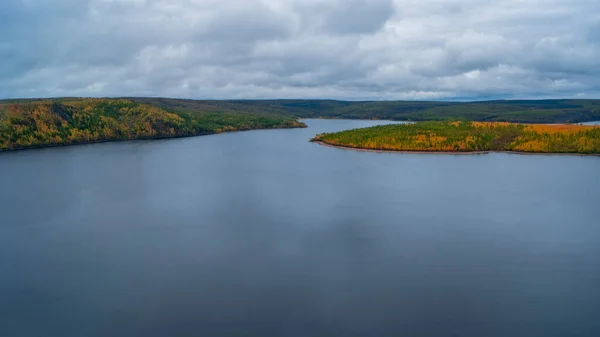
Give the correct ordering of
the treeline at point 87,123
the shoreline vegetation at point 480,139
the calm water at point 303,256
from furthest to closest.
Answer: the treeline at point 87,123 → the shoreline vegetation at point 480,139 → the calm water at point 303,256

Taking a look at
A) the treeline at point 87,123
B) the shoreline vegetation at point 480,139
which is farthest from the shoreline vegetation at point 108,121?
the shoreline vegetation at point 480,139

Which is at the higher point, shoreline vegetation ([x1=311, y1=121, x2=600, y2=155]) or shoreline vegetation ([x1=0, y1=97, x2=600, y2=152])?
shoreline vegetation ([x1=0, y1=97, x2=600, y2=152])

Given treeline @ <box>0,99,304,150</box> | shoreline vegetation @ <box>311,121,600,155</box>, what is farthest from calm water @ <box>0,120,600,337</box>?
treeline @ <box>0,99,304,150</box>

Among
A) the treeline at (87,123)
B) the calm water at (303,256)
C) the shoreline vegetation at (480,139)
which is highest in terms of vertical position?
the treeline at (87,123)

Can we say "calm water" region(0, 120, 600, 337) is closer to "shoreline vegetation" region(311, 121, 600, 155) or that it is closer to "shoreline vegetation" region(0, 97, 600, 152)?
"shoreline vegetation" region(311, 121, 600, 155)

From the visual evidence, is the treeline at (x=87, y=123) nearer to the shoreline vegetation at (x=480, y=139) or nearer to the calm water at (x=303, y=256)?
the calm water at (x=303, y=256)

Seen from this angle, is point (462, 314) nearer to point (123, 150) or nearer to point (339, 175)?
point (339, 175)
